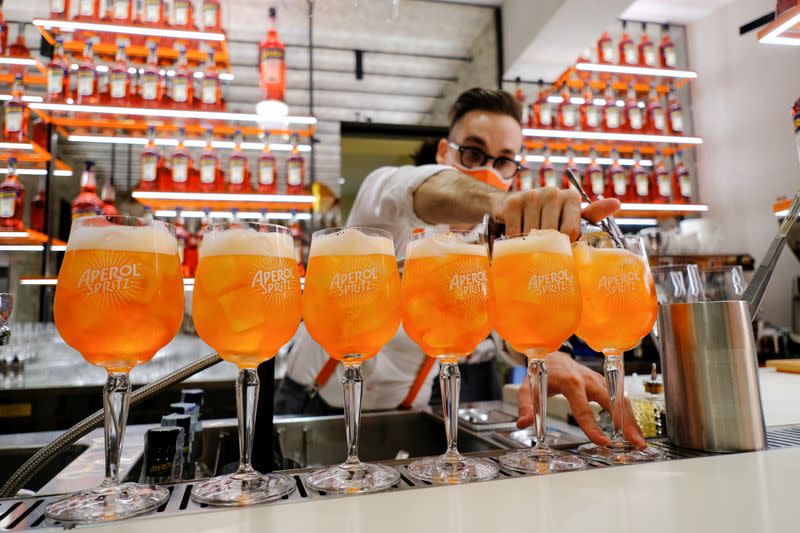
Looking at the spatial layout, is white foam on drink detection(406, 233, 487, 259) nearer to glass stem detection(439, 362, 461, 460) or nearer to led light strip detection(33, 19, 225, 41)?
glass stem detection(439, 362, 461, 460)

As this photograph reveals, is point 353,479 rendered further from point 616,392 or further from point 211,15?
point 211,15

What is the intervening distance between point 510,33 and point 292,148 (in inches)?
80.3

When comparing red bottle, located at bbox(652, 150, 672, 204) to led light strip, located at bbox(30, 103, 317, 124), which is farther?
red bottle, located at bbox(652, 150, 672, 204)

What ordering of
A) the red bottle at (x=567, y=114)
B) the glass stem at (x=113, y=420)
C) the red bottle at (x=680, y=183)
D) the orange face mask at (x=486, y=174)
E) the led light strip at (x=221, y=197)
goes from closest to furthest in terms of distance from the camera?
the glass stem at (x=113, y=420), the orange face mask at (x=486, y=174), the led light strip at (x=221, y=197), the red bottle at (x=567, y=114), the red bottle at (x=680, y=183)

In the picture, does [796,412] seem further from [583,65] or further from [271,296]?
[583,65]

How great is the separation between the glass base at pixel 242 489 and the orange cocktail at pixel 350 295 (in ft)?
0.57

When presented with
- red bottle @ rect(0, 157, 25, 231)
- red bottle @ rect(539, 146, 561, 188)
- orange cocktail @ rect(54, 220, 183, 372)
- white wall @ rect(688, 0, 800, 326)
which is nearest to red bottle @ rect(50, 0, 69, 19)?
red bottle @ rect(0, 157, 25, 231)

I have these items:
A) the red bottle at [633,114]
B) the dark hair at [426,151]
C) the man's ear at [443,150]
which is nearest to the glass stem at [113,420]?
the man's ear at [443,150]

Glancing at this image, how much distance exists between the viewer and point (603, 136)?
429 centimetres

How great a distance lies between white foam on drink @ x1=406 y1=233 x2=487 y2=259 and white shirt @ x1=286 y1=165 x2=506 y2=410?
87 centimetres

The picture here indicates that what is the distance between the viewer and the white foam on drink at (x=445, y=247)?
746 mm

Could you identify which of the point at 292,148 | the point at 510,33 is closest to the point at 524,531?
the point at 292,148

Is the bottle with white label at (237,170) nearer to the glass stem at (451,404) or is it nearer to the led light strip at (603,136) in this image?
the led light strip at (603,136)

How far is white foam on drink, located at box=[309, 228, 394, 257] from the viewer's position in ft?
2.33
